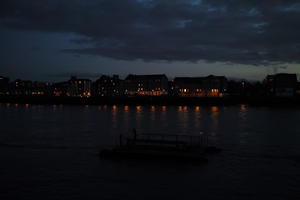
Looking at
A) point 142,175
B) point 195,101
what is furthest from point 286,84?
point 142,175

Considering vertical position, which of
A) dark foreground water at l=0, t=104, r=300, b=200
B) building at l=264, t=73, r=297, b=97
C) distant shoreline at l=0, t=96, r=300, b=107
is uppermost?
building at l=264, t=73, r=297, b=97

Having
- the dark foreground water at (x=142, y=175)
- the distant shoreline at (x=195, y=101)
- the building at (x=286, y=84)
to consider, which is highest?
the building at (x=286, y=84)

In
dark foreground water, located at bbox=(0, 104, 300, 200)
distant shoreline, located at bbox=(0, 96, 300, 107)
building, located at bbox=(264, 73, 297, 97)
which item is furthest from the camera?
building, located at bbox=(264, 73, 297, 97)

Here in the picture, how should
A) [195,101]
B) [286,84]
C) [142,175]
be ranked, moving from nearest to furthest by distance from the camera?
[142,175] < [195,101] < [286,84]

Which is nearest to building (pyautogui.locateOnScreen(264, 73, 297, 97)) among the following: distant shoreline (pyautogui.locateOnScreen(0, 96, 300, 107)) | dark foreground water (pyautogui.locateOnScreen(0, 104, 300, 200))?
distant shoreline (pyautogui.locateOnScreen(0, 96, 300, 107))

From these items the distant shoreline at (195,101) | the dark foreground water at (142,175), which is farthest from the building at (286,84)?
the dark foreground water at (142,175)

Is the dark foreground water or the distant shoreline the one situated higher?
the distant shoreline

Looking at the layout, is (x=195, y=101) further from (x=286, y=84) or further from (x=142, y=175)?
(x=142, y=175)

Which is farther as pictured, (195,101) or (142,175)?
(195,101)

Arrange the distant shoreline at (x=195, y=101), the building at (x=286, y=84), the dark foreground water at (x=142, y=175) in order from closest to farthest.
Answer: the dark foreground water at (x=142, y=175) → the distant shoreline at (x=195, y=101) → the building at (x=286, y=84)

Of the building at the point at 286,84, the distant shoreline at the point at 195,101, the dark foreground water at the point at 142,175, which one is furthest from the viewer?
the building at the point at 286,84

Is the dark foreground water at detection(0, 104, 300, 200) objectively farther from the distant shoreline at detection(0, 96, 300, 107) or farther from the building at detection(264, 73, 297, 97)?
the building at detection(264, 73, 297, 97)

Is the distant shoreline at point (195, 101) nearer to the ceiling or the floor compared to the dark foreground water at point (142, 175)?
nearer to the ceiling

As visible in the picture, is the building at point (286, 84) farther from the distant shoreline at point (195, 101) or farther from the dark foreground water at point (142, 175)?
the dark foreground water at point (142, 175)
